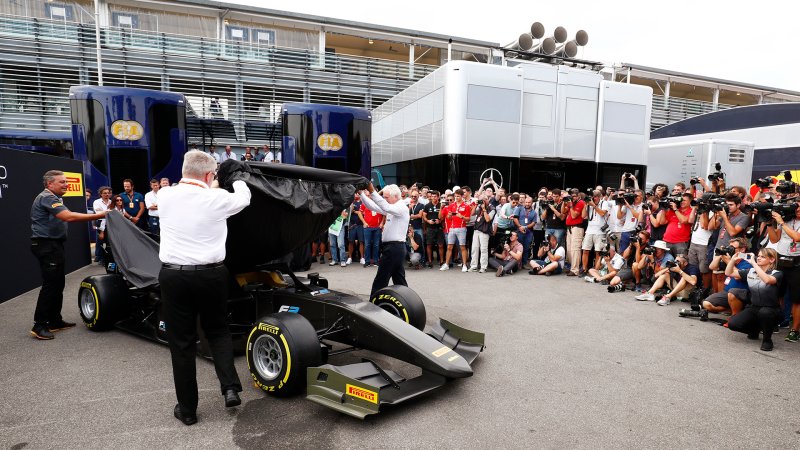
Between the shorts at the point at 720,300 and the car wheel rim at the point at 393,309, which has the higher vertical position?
the car wheel rim at the point at 393,309

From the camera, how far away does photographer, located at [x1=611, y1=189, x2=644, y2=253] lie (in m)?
9.59

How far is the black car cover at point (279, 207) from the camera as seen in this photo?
4.16m

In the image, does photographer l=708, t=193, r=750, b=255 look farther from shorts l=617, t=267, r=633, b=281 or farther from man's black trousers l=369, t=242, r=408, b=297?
man's black trousers l=369, t=242, r=408, b=297

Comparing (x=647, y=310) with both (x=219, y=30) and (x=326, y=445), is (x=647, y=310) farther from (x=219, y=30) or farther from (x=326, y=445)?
(x=219, y=30)

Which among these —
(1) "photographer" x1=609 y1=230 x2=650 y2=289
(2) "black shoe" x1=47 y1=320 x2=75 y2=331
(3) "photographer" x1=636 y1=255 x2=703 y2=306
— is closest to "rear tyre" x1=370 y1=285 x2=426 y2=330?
(2) "black shoe" x1=47 y1=320 x2=75 y2=331

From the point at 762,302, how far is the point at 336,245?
27.7 feet

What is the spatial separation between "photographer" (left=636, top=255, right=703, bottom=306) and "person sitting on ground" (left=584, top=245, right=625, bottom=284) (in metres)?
1.02

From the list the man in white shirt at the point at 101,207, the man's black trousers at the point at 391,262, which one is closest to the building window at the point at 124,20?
the man in white shirt at the point at 101,207

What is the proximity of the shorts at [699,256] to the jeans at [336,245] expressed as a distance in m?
7.33

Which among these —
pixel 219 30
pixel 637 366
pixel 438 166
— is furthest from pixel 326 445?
pixel 219 30

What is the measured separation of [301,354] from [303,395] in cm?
51

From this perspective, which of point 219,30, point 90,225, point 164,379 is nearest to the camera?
point 164,379

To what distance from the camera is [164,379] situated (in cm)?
445

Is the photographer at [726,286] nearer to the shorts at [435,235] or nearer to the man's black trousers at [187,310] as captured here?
the shorts at [435,235]
